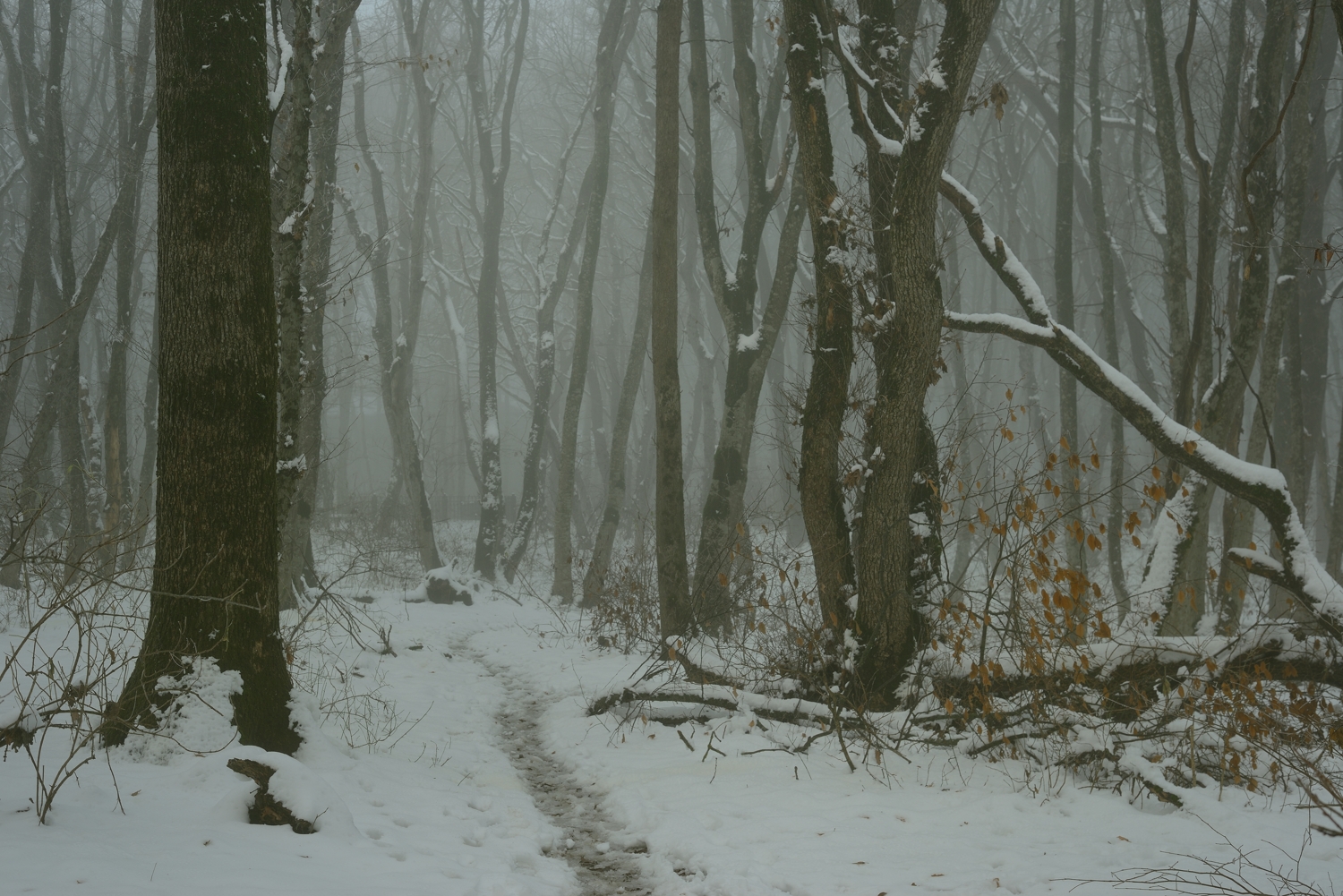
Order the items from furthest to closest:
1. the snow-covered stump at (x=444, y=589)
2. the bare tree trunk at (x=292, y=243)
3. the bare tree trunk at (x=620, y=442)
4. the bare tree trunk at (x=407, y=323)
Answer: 1. the bare tree trunk at (x=407, y=323)
2. the bare tree trunk at (x=620, y=442)
3. the snow-covered stump at (x=444, y=589)
4. the bare tree trunk at (x=292, y=243)

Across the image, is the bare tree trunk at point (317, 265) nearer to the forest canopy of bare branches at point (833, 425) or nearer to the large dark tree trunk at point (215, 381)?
the forest canopy of bare branches at point (833, 425)

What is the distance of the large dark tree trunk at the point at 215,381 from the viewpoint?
4.38m

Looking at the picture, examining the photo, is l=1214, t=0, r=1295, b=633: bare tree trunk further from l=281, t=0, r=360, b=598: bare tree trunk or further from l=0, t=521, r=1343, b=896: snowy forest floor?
l=281, t=0, r=360, b=598: bare tree trunk

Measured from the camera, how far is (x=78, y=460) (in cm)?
1212

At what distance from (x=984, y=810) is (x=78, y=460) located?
1307cm

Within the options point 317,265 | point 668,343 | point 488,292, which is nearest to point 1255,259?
point 668,343

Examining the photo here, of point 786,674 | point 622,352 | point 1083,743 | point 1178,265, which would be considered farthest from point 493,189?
point 1083,743

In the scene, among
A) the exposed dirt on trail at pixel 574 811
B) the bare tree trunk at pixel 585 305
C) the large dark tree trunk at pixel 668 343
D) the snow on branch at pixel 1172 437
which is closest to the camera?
the exposed dirt on trail at pixel 574 811

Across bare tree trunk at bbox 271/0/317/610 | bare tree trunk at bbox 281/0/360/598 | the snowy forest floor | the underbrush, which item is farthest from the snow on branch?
bare tree trunk at bbox 281/0/360/598

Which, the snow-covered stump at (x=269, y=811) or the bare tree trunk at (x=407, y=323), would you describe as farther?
the bare tree trunk at (x=407, y=323)

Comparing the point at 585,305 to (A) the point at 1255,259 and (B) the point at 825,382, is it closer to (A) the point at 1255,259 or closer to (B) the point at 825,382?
(B) the point at 825,382

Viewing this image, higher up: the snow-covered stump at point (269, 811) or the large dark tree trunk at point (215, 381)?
the large dark tree trunk at point (215, 381)

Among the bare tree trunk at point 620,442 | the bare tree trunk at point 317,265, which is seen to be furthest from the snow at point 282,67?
the bare tree trunk at point 620,442

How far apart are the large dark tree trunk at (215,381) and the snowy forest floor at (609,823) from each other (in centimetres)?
40
